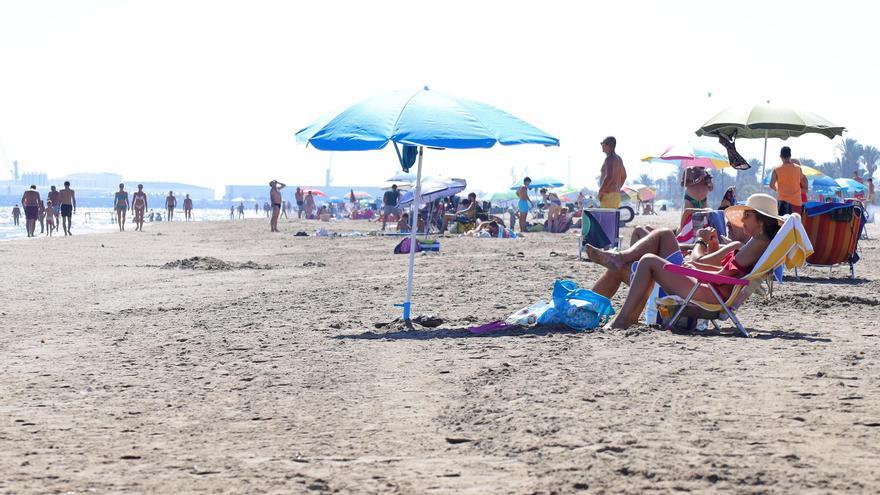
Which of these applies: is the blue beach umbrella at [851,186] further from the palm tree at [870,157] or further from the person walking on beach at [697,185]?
the palm tree at [870,157]

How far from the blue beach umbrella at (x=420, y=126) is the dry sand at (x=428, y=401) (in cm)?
140

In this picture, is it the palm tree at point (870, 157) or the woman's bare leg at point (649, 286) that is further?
the palm tree at point (870, 157)

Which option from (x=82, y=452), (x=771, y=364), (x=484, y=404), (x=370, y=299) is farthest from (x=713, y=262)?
(x=82, y=452)

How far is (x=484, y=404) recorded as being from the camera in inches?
193

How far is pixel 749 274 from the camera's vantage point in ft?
21.8

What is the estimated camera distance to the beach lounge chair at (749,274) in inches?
258

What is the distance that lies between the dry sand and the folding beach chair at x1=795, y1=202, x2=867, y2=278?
111cm

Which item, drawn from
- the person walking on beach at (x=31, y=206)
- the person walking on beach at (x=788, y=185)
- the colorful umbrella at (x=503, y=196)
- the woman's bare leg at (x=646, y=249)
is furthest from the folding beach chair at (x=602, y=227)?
the colorful umbrella at (x=503, y=196)

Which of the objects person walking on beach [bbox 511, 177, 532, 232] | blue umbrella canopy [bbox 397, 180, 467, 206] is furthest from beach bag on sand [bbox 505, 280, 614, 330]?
person walking on beach [bbox 511, 177, 532, 232]

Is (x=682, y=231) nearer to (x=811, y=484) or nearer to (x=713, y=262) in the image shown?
(x=713, y=262)

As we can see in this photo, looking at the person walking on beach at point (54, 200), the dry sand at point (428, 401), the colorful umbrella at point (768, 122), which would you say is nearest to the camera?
the dry sand at point (428, 401)

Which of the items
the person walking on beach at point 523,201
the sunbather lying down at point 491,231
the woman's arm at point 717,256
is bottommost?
the sunbather lying down at point 491,231

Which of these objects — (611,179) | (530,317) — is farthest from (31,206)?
(530,317)

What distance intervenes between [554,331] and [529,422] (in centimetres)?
285
